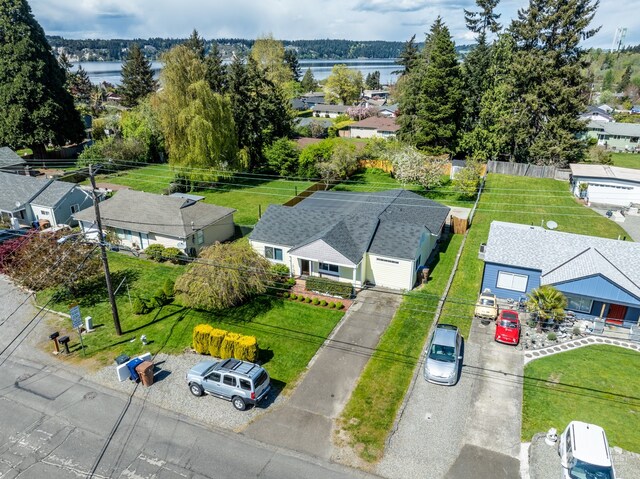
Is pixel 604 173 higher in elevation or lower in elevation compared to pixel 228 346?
higher

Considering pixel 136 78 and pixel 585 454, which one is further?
pixel 136 78

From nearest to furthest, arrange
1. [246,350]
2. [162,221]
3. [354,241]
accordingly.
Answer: [246,350]
[354,241]
[162,221]

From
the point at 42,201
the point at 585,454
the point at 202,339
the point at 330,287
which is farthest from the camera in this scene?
the point at 42,201

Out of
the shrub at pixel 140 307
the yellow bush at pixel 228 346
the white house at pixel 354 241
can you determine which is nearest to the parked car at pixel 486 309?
the white house at pixel 354 241

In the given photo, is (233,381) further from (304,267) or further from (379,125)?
(379,125)

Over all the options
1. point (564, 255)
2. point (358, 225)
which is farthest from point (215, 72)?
point (564, 255)

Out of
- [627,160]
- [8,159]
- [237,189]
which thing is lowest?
[237,189]

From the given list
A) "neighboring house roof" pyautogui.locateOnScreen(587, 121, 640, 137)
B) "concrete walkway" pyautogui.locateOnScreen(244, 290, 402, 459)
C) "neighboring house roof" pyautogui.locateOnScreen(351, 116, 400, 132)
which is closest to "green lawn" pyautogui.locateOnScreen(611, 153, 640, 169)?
"neighboring house roof" pyautogui.locateOnScreen(587, 121, 640, 137)

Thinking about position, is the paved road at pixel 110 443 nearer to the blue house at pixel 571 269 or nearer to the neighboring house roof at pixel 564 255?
the blue house at pixel 571 269

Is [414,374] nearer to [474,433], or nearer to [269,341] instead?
[474,433]

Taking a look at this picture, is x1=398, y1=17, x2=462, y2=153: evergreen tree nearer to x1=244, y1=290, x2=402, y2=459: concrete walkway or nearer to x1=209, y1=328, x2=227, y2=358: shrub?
x1=244, y1=290, x2=402, y2=459: concrete walkway
